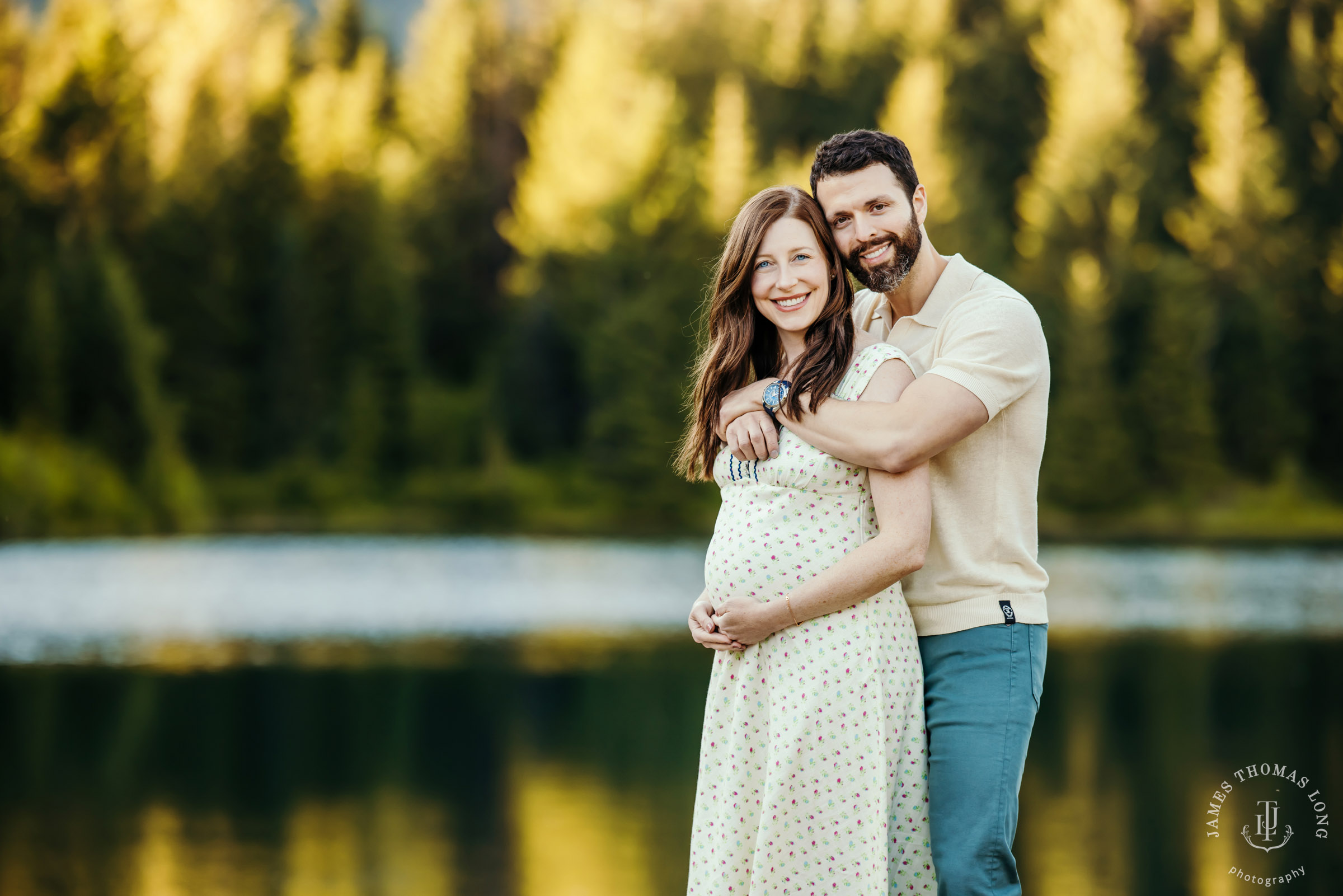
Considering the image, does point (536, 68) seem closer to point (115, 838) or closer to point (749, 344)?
point (115, 838)

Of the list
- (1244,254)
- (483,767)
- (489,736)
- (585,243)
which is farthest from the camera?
(585,243)

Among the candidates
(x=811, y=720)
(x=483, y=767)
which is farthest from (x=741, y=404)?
(x=483, y=767)

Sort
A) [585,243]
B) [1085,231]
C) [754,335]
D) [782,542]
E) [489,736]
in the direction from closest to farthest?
[782,542] → [754,335] → [489,736] → [1085,231] → [585,243]

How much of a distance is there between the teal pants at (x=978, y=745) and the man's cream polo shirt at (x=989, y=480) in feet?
0.16

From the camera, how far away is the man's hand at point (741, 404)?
2787 millimetres

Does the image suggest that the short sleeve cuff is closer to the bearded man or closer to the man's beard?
the bearded man

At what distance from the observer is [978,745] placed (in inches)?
105

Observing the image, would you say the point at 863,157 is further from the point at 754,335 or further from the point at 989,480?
the point at 989,480

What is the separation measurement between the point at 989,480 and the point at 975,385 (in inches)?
8.3

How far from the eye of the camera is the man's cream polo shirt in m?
2.72

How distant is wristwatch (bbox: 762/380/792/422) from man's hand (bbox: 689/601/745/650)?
0.37 meters

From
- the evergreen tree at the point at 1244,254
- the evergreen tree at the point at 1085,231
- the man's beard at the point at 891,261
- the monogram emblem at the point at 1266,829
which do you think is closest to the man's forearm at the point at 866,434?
the man's beard at the point at 891,261

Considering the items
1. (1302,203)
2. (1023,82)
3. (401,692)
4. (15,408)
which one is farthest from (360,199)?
(401,692)

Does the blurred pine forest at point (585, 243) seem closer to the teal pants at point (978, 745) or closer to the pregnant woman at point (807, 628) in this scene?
the pregnant woman at point (807, 628)
